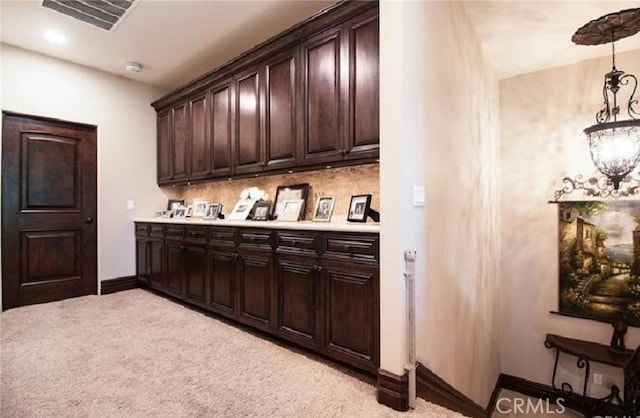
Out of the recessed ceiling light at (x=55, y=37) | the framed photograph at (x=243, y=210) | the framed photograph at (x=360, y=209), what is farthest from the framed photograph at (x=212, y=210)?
the recessed ceiling light at (x=55, y=37)

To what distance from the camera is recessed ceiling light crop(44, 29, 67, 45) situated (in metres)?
3.27

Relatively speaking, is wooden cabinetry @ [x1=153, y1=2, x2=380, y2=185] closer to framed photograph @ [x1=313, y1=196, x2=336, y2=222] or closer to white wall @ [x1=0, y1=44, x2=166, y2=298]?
framed photograph @ [x1=313, y1=196, x2=336, y2=222]

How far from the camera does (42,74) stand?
3.73m

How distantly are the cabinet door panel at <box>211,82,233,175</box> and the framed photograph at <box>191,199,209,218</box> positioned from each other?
660 mm

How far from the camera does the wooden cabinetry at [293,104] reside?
7.77ft

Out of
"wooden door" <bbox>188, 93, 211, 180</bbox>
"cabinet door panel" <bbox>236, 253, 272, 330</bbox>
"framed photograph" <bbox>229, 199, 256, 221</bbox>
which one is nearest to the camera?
"cabinet door panel" <bbox>236, 253, 272, 330</bbox>

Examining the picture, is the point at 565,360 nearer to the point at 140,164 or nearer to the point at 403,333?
the point at 403,333

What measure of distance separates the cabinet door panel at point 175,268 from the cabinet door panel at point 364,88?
231 centimetres

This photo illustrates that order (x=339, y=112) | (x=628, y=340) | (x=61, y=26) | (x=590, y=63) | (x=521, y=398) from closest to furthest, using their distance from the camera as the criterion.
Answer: (x=339, y=112) → (x=61, y=26) → (x=628, y=340) → (x=590, y=63) → (x=521, y=398)

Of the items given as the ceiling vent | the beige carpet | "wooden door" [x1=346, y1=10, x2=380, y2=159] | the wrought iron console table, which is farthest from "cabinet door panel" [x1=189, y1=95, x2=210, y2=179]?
the wrought iron console table

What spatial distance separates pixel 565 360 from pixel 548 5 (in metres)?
3.73

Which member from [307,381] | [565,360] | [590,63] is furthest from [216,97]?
[565,360]

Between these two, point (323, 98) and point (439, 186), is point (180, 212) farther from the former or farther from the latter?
point (439, 186)

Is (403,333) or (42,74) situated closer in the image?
(403,333)
